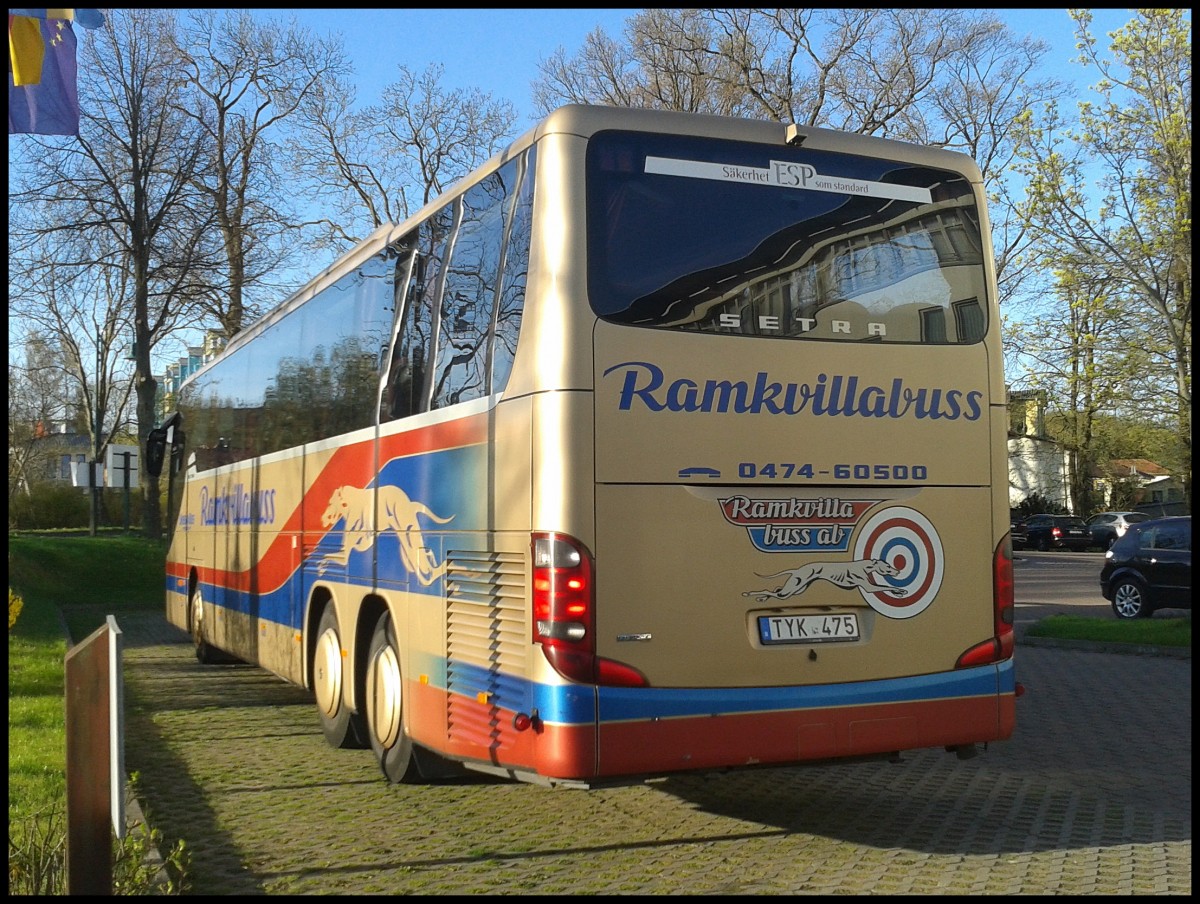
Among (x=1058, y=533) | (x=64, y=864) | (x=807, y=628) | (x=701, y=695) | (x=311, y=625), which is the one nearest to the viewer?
(x=64, y=864)

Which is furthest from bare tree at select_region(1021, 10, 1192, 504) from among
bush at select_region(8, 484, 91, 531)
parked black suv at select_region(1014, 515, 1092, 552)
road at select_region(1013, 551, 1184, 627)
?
bush at select_region(8, 484, 91, 531)

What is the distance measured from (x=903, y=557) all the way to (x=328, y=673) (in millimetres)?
4495

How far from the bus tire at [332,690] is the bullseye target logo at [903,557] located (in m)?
3.91

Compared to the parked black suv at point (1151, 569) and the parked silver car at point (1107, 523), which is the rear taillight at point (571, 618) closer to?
the parked black suv at point (1151, 569)

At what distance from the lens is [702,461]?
21.0 ft

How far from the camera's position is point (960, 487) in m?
7.03

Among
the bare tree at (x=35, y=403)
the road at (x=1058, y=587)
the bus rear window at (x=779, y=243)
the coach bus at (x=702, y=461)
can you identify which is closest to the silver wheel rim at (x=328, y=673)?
the coach bus at (x=702, y=461)

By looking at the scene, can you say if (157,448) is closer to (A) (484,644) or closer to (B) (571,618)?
(A) (484,644)

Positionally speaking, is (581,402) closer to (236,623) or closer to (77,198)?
(236,623)

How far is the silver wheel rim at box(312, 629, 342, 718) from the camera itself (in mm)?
9211

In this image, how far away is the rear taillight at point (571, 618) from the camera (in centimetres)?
607

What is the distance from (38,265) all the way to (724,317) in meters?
28.7

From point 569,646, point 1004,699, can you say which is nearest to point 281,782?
point 569,646

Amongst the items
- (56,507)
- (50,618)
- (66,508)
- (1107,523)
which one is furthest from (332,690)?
(56,507)
